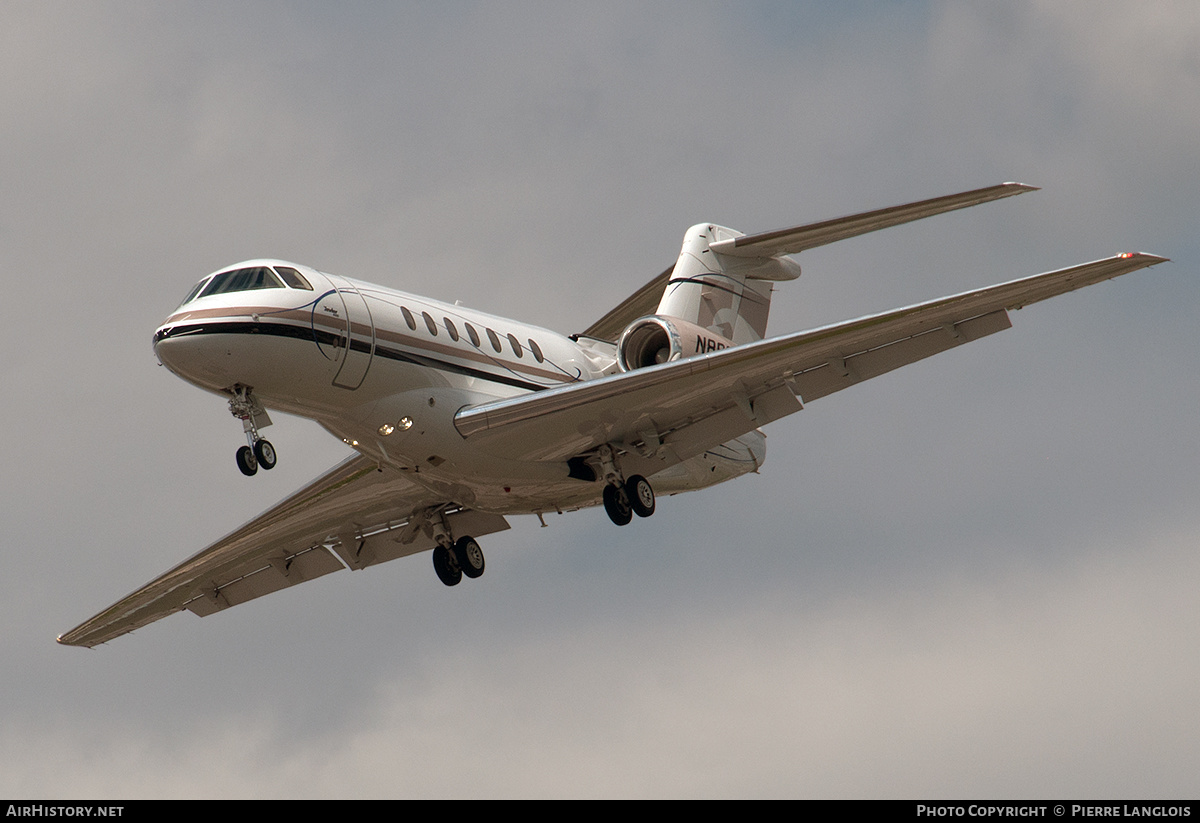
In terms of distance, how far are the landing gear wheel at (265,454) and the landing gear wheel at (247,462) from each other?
0.22 feet

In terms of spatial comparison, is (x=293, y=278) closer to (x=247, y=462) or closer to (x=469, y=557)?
(x=247, y=462)

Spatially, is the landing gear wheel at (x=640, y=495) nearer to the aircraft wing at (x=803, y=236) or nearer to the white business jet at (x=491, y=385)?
the white business jet at (x=491, y=385)

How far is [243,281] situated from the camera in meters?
19.7

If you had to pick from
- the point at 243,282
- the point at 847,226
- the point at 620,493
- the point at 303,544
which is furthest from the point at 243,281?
the point at 847,226

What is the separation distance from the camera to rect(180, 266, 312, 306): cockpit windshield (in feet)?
64.4

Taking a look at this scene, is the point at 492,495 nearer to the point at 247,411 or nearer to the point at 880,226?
the point at 247,411

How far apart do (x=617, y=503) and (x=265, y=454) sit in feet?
16.9

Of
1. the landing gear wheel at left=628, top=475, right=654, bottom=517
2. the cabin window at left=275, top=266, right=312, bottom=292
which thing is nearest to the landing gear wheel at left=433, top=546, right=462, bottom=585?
the landing gear wheel at left=628, top=475, right=654, bottom=517

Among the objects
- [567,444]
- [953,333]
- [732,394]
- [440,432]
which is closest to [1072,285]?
[953,333]

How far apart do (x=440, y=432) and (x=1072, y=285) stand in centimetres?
826


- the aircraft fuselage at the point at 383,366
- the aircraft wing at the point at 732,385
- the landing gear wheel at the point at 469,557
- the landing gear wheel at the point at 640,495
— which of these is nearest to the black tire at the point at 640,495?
the landing gear wheel at the point at 640,495

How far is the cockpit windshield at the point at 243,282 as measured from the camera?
19641 millimetres

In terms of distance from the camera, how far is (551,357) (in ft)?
74.9
